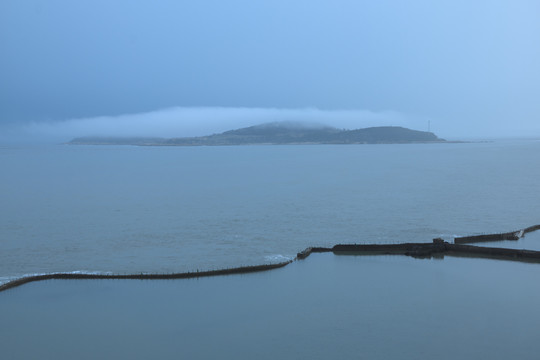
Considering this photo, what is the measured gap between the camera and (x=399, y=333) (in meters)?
11.9

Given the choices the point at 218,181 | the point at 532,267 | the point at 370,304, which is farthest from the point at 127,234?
the point at 218,181

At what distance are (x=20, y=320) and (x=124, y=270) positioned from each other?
3877mm

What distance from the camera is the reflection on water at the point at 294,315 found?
1136 cm

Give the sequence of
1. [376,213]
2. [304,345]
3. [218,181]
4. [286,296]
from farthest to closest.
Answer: [218,181], [376,213], [286,296], [304,345]

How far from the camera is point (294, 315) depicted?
519 inches

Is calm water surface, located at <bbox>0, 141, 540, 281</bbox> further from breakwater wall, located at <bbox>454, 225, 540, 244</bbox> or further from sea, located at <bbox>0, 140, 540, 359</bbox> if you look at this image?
breakwater wall, located at <bbox>454, 225, 540, 244</bbox>

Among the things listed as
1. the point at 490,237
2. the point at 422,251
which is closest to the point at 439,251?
the point at 422,251

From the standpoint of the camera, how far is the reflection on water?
1136 cm

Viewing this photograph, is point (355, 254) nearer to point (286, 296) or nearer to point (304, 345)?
point (286, 296)

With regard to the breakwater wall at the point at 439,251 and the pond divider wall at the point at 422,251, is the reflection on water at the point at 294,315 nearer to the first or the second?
the pond divider wall at the point at 422,251

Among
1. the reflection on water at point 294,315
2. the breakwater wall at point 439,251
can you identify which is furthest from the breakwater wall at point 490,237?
the reflection on water at point 294,315

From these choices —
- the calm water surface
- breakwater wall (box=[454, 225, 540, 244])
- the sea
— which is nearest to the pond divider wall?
breakwater wall (box=[454, 225, 540, 244])

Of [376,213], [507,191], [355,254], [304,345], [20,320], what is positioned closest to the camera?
[304,345]

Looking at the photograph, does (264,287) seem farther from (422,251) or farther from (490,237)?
(490,237)
